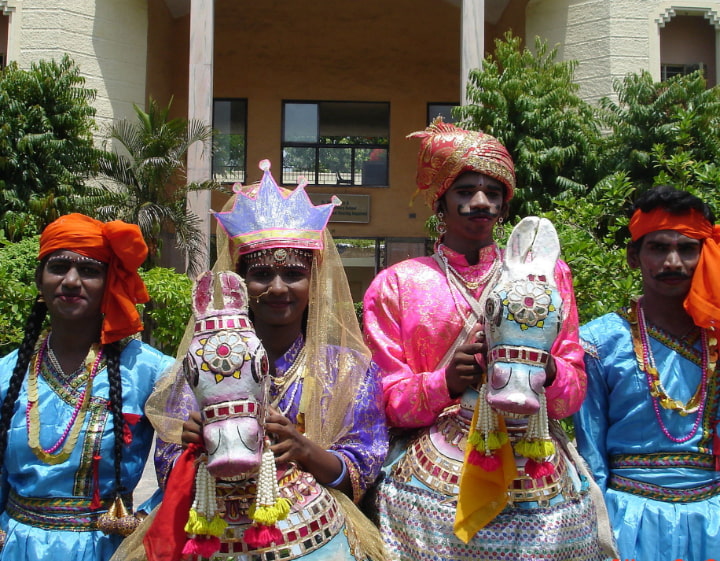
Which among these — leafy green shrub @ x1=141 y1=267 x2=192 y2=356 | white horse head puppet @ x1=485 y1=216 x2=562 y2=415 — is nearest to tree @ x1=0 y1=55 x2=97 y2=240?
leafy green shrub @ x1=141 y1=267 x2=192 y2=356

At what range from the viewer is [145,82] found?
12.9 m

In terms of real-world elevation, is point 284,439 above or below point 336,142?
below

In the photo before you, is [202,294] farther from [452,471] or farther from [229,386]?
[452,471]

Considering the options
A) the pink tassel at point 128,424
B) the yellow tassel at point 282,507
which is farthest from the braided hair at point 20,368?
the yellow tassel at point 282,507

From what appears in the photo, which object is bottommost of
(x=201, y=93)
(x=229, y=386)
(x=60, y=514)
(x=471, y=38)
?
(x=60, y=514)

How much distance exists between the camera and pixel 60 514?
2.62 m

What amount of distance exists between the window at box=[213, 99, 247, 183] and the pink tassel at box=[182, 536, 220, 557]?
13798 mm

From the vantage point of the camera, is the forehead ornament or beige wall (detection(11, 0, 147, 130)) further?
beige wall (detection(11, 0, 147, 130))

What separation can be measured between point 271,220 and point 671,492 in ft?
5.88

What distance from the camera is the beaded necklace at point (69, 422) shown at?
263 centimetres

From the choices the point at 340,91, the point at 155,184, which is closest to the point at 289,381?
the point at 155,184

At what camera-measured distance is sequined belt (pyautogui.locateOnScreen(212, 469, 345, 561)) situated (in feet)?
6.98

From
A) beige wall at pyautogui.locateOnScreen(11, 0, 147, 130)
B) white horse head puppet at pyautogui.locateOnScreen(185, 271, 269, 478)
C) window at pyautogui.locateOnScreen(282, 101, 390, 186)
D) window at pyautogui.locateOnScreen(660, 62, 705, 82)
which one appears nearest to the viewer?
white horse head puppet at pyautogui.locateOnScreen(185, 271, 269, 478)

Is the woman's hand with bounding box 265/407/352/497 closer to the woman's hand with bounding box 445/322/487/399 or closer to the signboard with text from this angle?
the woman's hand with bounding box 445/322/487/399
